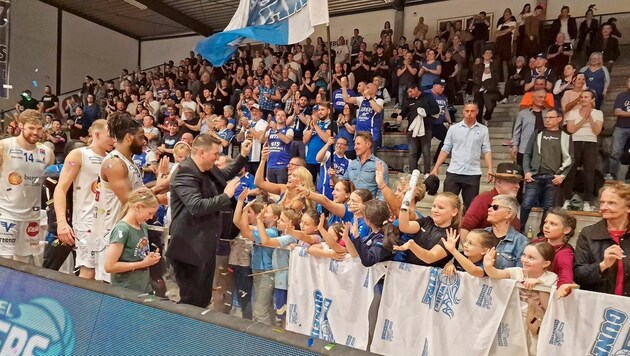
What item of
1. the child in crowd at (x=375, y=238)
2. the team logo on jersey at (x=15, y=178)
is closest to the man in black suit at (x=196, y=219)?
the child in crowd at (x=375, y=238)

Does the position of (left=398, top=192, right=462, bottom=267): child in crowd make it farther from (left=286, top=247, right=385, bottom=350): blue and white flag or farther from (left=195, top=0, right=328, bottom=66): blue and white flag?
(left=195, top=0, right=328, bottom=66): blue and white flag

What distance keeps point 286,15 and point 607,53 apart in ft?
26.3

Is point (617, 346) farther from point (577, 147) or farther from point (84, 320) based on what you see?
point (577, 147)

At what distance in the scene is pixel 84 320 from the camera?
2.56 meters

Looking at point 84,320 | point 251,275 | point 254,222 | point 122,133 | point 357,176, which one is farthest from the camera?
point 357,176

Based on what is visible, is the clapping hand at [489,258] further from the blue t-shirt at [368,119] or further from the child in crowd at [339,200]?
the blue t-shirt at [368,119]

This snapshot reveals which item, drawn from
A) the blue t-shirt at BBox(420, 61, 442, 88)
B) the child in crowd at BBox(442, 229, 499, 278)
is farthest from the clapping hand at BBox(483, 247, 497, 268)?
the blue t-shirt at BBox(420, 61, 442, 88)

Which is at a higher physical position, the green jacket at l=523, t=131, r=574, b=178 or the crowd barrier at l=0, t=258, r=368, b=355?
the green jacket at l=523, t=131, r=574, b=178

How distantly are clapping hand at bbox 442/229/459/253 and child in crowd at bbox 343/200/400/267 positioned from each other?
1.28 feet

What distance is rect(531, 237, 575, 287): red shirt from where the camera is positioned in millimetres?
3086

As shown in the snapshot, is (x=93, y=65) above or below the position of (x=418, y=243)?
above

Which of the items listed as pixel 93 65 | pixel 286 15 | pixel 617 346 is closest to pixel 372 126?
pixel 286 15

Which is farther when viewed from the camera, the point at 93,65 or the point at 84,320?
the point at 93,65

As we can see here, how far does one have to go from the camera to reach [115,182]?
11.7 feet
